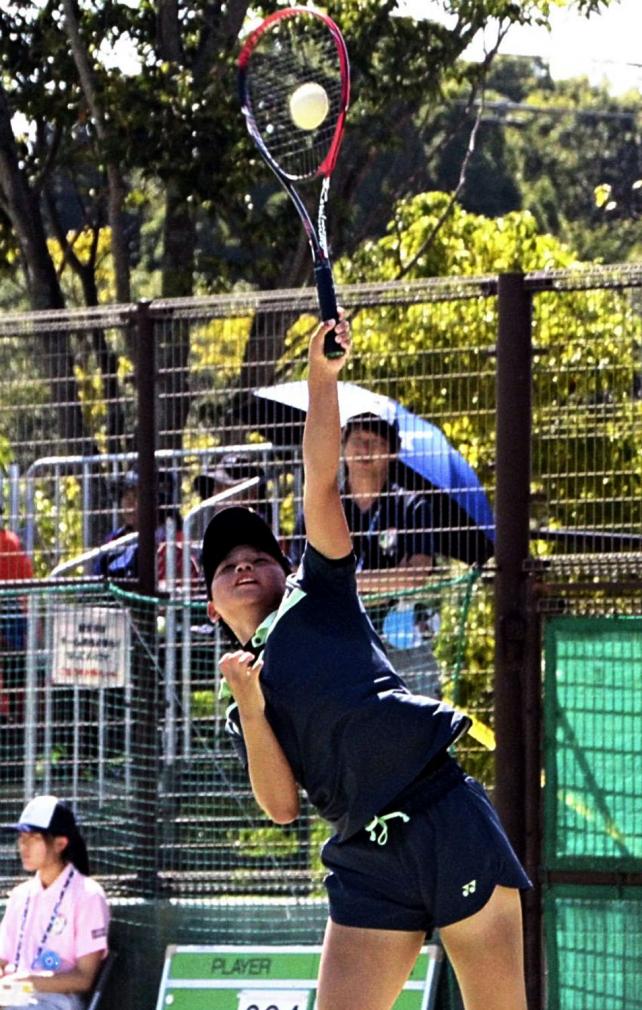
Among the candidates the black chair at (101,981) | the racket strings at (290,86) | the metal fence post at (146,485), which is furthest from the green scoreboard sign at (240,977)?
the racket strings at (290,86)

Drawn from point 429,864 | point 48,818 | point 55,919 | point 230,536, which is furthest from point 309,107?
point 55,919

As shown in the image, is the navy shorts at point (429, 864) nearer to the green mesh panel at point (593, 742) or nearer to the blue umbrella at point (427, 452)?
the green mesh panel at point (593, 742)

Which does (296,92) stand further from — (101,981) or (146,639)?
(101,981)

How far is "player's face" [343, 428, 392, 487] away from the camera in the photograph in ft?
24.8

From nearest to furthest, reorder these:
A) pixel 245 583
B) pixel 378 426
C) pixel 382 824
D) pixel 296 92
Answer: pixel 382 824
pixel 245 583
pixel 296 92
pixel 378 426

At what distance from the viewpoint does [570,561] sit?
7.23 metres

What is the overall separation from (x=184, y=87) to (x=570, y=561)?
645 centimetres

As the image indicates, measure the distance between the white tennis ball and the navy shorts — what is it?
1950mm

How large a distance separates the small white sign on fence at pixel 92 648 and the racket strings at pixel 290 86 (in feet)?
7.65

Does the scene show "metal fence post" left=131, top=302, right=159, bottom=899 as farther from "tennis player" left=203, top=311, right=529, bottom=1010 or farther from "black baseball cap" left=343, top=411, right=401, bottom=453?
"tennis player" left=203, top=311, right=529, bottom=1010

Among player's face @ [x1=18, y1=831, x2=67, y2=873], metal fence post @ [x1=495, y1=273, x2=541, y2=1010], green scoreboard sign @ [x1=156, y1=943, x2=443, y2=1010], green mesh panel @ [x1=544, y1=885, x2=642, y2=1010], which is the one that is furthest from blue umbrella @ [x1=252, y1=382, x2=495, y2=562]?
player's face @ [x1=18, y1=831, x2=67, y2=873]

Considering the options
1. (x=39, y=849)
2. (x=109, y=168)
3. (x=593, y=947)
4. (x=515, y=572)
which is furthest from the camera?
(x=109, y=168)

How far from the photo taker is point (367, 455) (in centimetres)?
759

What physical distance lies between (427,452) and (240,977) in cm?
222
